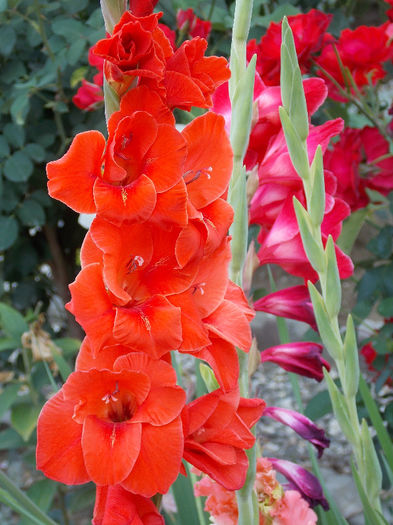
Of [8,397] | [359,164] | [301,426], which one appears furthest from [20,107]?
[301,426]

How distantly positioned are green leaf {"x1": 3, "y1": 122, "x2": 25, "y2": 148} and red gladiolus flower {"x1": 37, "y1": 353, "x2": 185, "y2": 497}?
1.32m

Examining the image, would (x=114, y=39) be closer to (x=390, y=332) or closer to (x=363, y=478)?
(x=363, y=478)

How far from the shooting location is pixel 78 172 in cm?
40

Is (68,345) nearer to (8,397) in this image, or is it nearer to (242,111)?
(8,397)

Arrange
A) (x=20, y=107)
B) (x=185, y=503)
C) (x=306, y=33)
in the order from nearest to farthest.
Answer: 1. (x=185, y=503)
2. (x=306, y=33)
3. (x=20, y=107)

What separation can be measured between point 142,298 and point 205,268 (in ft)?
0.15

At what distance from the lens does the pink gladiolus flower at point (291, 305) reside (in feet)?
2.29

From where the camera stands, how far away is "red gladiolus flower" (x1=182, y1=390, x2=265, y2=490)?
47cm

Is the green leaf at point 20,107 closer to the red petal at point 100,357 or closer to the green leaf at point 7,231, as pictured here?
the green leaf at point 7,231

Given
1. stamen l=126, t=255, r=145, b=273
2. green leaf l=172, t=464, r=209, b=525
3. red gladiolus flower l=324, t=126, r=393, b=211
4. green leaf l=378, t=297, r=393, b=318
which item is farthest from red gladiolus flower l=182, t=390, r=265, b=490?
green leaf l=378, t=297, r=393, b=318

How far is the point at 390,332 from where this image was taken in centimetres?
141

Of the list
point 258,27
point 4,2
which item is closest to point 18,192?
point 4,2

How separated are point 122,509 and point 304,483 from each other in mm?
298

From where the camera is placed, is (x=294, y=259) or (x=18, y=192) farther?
(x=18, y=192)
